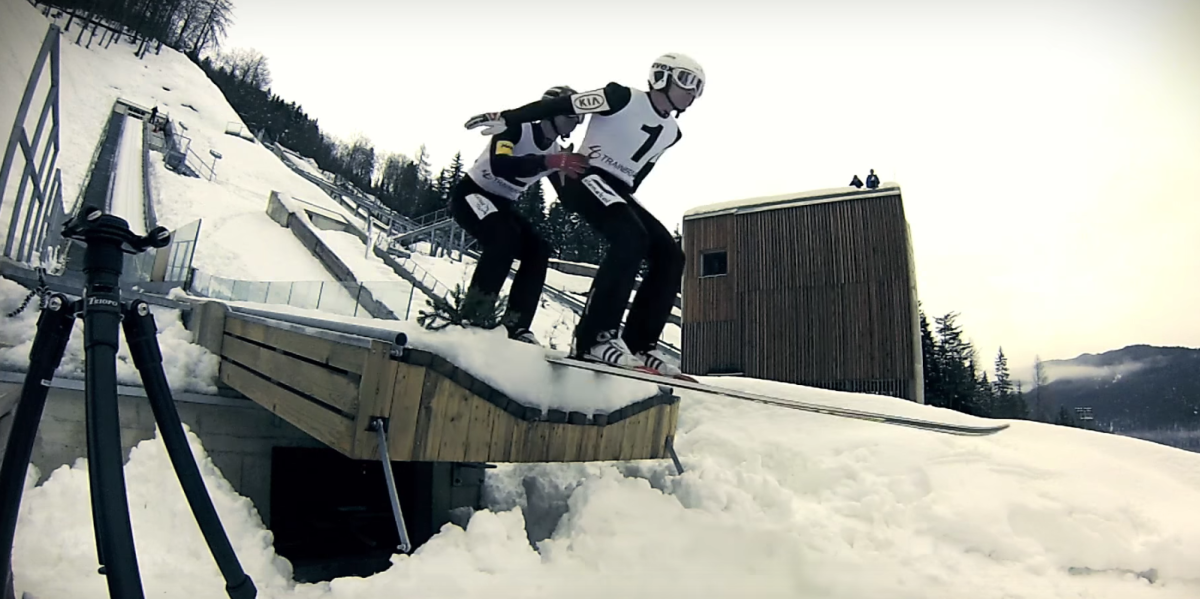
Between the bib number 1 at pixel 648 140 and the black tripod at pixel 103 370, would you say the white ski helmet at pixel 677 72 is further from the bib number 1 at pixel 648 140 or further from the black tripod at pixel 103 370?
the black tripod at pixel 103 370

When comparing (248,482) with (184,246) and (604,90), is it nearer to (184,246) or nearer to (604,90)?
(604,90)

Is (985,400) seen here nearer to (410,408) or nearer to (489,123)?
(489,123)

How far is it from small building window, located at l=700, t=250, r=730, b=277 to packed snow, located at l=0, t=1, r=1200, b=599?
9.47m

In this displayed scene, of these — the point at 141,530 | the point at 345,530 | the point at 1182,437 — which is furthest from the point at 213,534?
the point at 1182,437

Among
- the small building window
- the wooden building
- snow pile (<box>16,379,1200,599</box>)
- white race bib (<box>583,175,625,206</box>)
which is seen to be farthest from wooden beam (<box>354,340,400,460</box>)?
the small building window

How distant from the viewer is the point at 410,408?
9.84ft

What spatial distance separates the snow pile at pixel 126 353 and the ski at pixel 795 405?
220 cm

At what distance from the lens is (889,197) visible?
13.3 m

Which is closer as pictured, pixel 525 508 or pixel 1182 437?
pixel 525 508

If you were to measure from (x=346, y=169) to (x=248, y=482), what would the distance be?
27.7 meters

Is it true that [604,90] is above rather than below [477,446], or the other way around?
above

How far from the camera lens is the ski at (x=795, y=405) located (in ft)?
9.30

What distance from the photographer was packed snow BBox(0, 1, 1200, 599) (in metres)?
2.59

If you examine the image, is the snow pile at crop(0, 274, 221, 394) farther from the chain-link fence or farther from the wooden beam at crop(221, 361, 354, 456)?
the chain-link fence
